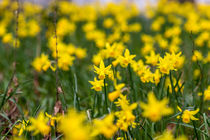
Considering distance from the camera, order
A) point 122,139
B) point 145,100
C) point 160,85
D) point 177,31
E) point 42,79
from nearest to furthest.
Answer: point 122,139
point 160,85
point 145,100
point 42,79
point 177,31

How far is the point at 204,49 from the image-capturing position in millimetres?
3785

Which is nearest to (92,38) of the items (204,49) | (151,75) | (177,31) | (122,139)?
(177,31)

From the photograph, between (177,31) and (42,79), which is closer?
(42,79)

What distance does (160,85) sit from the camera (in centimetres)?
190

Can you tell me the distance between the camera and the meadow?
1274mm

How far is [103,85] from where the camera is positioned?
1.58m

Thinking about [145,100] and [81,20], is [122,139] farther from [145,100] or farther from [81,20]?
[81,20]

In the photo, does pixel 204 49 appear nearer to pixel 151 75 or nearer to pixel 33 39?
pixel 151 75

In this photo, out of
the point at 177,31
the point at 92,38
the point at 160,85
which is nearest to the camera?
the point at 160,85

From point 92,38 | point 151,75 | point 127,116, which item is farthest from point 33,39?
point 127,116

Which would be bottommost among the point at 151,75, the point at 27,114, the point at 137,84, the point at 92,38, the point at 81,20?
the point at 27,114

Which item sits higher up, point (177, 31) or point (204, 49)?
point (177, 31)

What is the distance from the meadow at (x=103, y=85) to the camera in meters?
1.27

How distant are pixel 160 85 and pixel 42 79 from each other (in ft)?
6.75
